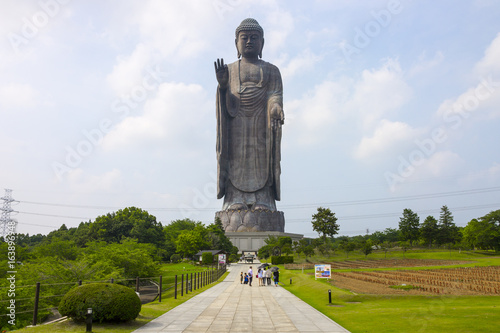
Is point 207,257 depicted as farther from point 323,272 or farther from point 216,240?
point 323,272

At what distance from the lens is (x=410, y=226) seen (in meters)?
57.3

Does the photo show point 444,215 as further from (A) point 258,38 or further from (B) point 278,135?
(A) point 258,38

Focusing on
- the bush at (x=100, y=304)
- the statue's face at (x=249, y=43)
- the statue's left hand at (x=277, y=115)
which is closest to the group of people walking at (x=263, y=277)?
the bush at (x=100, y=304)

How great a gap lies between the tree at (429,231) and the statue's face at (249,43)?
102ft

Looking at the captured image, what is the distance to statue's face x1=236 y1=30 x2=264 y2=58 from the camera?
167 ft

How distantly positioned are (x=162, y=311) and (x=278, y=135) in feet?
133

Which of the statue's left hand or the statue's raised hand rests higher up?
the statue's raised hand

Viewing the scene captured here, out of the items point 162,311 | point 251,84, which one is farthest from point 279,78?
point 162,311

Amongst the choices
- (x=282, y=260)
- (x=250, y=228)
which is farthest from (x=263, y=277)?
(x=250, y=228)

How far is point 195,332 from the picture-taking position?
7945 mm

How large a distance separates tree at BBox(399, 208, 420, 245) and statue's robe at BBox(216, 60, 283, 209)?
18.6 metres

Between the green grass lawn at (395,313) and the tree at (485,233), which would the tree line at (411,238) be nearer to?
the tree at (485,233)

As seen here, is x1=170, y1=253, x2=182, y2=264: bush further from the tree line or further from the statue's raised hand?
the statue's raised hand

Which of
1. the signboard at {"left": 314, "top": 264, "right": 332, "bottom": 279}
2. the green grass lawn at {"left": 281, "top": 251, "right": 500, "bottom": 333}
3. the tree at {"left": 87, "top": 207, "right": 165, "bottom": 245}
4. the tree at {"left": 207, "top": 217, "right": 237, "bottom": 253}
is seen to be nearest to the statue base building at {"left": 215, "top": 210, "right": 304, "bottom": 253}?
the tree at {"left": 207, "top": 217, "right": 237, "bottom": 253}
